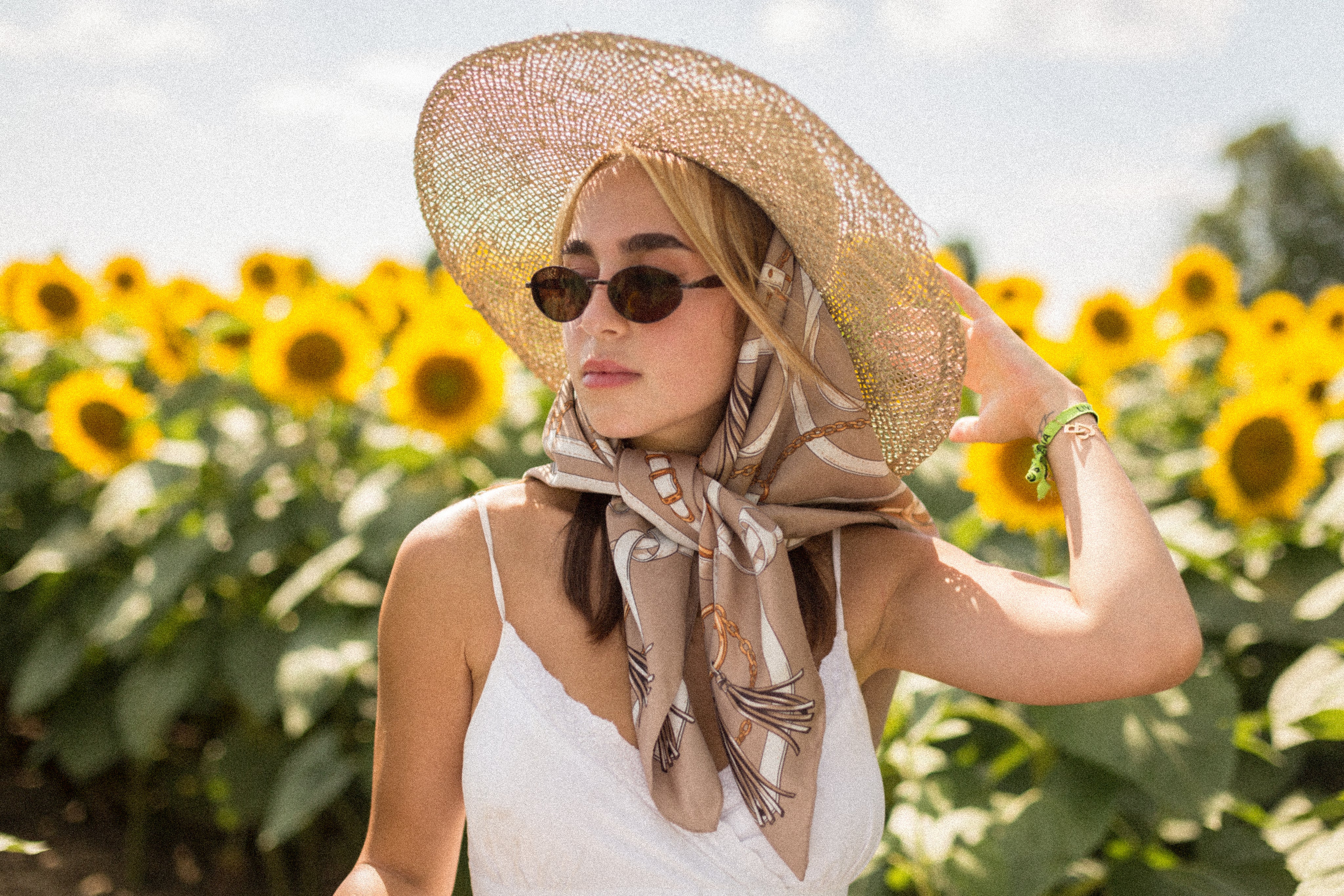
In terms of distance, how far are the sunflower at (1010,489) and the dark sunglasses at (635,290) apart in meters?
1.42

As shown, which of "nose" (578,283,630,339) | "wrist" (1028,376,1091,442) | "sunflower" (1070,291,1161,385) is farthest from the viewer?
"sunflower" (1070,291,1161,385)

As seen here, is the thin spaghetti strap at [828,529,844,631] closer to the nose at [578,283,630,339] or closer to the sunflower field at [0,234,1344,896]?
the nose at [578,283,630,339]

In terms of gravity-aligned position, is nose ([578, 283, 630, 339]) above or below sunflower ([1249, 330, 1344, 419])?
above

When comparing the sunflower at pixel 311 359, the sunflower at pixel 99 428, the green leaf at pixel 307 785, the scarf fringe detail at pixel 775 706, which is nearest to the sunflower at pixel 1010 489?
the scarf fringe detail at pixel 775 706

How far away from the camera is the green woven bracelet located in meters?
1.68

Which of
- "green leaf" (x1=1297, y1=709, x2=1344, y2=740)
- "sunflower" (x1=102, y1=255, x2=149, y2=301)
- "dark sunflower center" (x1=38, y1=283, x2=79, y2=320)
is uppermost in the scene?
"sunflower" (x1=102, y1=255, x2=149, y2=301)

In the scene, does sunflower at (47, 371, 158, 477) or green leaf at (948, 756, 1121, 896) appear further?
sunflower at (47, 371, 158, 477)

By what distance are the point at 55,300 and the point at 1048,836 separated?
469 centimetres

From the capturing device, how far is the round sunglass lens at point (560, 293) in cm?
162

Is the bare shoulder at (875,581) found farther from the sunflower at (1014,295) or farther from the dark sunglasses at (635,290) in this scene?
the sunflower at (1014,295)

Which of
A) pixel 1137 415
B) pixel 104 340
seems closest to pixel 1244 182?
pixel 1137 415

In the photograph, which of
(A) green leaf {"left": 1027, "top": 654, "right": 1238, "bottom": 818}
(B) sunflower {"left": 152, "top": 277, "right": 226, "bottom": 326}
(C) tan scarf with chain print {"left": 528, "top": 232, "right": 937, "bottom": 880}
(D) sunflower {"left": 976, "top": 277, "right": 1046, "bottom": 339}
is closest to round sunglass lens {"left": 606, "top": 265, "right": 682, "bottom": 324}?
(C) tan scarf with chain print {"left": 528, "top": 232, "right": 937, "bottom": 880}

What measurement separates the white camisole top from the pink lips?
44 centimetres

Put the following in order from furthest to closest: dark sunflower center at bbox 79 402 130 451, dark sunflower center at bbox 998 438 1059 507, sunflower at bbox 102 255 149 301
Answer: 1. sunflower at bbox 102 255 149 301
2. dark sunflower center at bbox 79 402 130 451
3. dark sunflower center at bbox 998 438 1059 507
